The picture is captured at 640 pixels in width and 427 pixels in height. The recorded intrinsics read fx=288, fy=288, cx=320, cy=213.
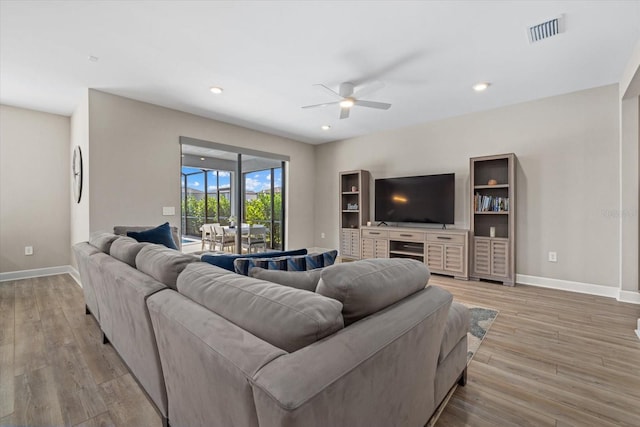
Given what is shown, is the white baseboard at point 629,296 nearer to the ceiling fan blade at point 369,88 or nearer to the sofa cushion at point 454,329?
the sofa cushion at point 454,329

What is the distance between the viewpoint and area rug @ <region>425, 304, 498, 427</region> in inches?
66.2

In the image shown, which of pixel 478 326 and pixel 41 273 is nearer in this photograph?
pixel 478 326

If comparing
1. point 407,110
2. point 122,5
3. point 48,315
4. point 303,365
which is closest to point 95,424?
point 303,365

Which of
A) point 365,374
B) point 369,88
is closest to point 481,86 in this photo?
point 369,88

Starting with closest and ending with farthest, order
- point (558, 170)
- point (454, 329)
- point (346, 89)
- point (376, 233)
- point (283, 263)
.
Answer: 1. point (283, 263)
2. point (454, 329)
3. point (346, 89)
4. point (558, 170)
5. point (376, 233)

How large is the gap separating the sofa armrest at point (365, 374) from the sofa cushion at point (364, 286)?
38 millimetres

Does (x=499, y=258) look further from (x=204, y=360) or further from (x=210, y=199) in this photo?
A: (x=210, y=199)

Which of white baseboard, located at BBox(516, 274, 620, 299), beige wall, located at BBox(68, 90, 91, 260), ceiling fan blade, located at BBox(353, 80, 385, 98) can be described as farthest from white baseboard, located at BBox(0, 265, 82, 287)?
white baseboard, located at BBox(516, 274, 620, 299)

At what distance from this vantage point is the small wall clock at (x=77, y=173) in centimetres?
393

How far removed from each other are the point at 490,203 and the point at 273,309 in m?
4.20

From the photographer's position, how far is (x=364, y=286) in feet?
3.45

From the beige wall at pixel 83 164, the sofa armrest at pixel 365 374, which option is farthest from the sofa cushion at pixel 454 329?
the beige wall at pixel 83 164

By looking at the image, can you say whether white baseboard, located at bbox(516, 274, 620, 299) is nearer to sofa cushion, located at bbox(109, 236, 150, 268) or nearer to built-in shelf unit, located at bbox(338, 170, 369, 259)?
built-in shelf unit, located at bbox(338, 170, 369, 259)

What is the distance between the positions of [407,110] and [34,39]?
169 inches
